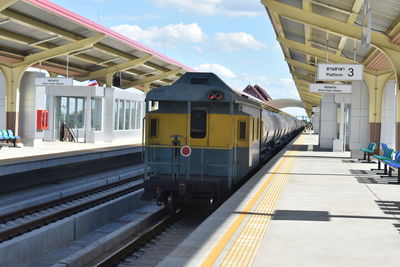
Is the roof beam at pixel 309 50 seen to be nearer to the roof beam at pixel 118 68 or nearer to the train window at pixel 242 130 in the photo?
the roof beam at pixel 118 68

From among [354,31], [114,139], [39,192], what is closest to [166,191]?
[39,192]

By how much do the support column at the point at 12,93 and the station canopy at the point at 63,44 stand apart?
0.38m

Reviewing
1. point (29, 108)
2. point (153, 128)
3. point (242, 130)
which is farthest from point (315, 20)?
point (29, 108)

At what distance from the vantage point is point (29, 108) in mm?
25812

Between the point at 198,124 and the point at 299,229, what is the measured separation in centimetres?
407

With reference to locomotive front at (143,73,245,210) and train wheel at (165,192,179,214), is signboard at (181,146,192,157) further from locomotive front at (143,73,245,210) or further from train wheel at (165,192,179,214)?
train wheel at (165,192,179,214)

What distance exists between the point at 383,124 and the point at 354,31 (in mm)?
10161

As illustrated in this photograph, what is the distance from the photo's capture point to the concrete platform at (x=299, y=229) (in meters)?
6.16

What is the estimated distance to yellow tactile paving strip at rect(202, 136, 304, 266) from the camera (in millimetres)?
6082

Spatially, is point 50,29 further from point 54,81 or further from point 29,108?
point 29,108

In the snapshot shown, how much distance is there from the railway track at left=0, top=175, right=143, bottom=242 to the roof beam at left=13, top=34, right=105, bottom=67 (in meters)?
7.85

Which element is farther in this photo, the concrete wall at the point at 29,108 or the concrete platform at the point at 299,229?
the concrete wall at the point at 29,108

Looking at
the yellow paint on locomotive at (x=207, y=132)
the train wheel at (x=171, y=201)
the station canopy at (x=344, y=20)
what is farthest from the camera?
the station canopy at (x=344, y=20)

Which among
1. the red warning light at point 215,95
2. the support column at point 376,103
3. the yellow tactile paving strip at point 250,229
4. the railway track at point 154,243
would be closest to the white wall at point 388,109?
the support column at point 376,103
